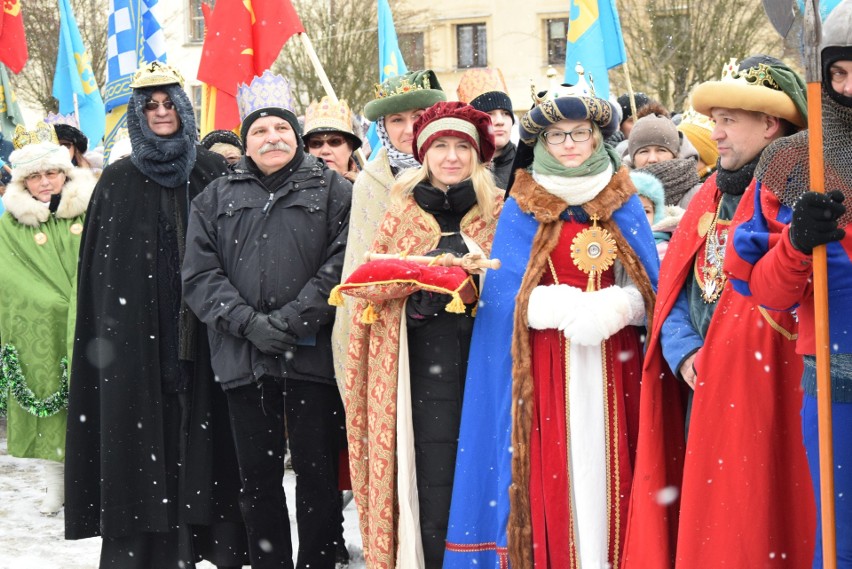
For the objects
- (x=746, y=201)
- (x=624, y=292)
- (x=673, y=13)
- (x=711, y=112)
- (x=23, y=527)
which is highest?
(x=673, y=13)

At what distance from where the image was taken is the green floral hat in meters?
5.75

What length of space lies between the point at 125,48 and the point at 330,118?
347 cm

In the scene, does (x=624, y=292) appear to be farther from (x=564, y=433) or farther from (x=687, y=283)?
(x=564, y=433)

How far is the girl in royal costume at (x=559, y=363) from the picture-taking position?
15.2 feet

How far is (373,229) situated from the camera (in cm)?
538

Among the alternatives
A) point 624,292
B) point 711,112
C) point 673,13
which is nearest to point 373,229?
point 624,292

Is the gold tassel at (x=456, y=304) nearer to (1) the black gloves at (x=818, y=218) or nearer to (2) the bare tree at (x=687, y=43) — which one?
(1) the black gloves at (x=818, y=218)

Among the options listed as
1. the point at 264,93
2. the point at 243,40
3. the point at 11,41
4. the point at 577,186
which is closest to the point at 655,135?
the point at 577,186

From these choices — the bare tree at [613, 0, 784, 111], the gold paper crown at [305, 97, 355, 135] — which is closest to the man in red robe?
the gold paper crown at [305, 97, 355, 135]

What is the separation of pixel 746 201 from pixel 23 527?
4.79m

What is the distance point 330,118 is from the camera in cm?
717

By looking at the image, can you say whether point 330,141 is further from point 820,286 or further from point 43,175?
point 820,286

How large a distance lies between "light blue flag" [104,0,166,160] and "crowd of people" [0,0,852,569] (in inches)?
145

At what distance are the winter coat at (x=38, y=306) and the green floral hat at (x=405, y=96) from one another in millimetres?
2564
